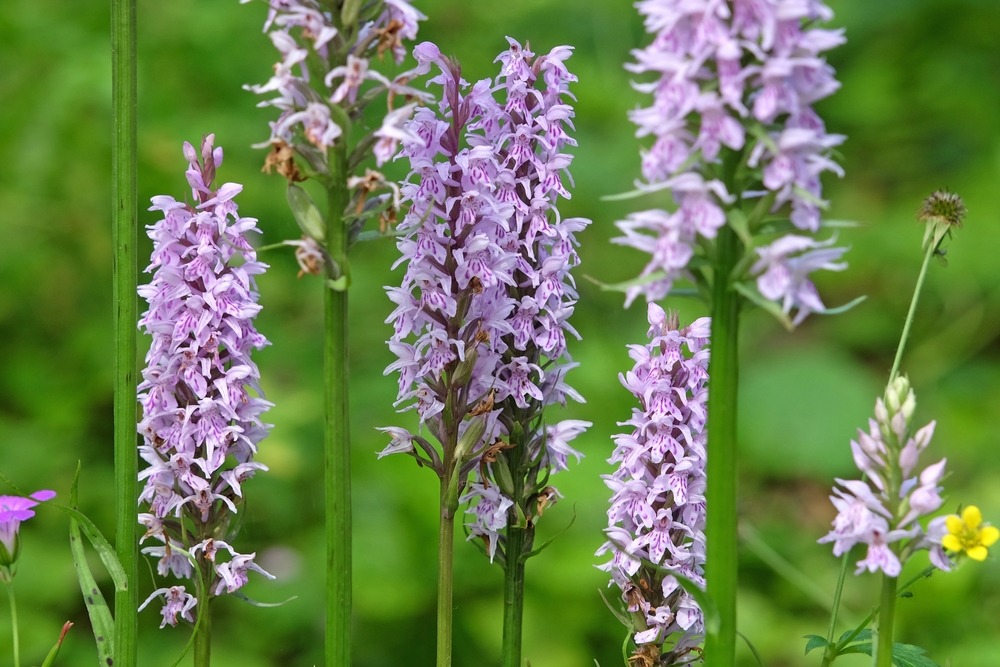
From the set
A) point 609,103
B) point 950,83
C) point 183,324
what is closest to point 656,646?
point 183,324

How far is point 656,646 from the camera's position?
212 centimetres

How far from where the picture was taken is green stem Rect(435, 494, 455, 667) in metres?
2.04

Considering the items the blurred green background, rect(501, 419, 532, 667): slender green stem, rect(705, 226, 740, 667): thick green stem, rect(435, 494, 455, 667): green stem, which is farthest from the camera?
the blurred green background

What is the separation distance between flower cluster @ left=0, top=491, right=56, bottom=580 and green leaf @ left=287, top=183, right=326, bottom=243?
28.4 inches

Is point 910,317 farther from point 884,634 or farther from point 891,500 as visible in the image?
point 884,634

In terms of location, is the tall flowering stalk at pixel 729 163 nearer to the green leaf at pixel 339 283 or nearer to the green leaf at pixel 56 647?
the green leaf at pixel 339 283

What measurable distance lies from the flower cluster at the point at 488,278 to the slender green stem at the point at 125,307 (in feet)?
1.47

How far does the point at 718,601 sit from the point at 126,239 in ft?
3.82

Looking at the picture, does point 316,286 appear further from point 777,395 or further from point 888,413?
point 888,413

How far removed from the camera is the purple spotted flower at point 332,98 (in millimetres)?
1691

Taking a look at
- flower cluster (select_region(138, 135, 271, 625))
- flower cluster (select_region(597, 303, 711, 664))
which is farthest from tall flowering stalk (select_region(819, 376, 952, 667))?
flower cluster (select_region(138, 135, 271, 625))

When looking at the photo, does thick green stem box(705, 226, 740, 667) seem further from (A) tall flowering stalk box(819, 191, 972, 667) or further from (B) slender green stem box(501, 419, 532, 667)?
(B) slender green stem box(501, 419, 532, 667)

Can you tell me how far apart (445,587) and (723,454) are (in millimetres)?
678

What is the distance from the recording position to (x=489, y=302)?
210 centimetres
